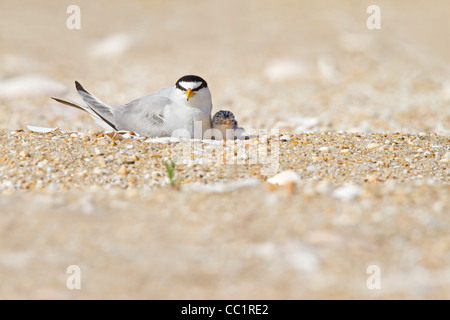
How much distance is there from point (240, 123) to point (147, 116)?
2.00 m

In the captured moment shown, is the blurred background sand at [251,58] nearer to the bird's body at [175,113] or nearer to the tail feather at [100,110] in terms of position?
the tail feather at [100,110]

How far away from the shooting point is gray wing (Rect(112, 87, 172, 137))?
475 cm

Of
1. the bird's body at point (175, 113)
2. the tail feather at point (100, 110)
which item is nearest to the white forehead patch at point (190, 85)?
the bird's body at point (175, 113)

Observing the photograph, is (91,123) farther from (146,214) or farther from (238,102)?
(146,214)

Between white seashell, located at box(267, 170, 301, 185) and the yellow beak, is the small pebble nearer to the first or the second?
white seashell, located at box(267, 170, 301, 185)

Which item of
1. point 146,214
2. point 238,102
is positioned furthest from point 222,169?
point 238,102

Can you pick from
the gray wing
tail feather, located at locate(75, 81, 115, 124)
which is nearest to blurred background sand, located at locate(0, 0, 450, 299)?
tail feather, located at locate(75, 81, 115, 124)

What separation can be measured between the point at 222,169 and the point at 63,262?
58.4 inches

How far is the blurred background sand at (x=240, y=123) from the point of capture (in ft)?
8.79

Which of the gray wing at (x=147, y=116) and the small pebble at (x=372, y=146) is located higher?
the gray wing at (x=147, y=116)

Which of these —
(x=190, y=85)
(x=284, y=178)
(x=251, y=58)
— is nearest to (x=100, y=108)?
(x=190, y=85)

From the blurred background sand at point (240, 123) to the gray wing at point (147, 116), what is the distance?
1.24m

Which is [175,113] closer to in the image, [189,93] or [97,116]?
[189,93]

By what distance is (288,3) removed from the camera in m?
10.2
